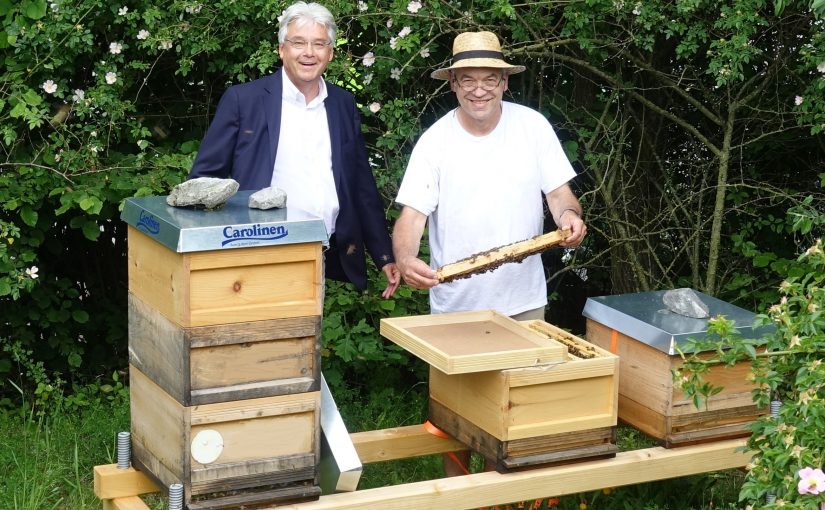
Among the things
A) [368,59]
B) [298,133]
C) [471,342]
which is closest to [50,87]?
[368,59]

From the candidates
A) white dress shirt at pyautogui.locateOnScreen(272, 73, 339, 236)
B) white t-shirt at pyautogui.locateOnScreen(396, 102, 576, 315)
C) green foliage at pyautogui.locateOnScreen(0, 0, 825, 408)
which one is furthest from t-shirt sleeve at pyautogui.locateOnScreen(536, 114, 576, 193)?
green foliage at pyautogui.locateOnScreen(0, 0, 825, 408)

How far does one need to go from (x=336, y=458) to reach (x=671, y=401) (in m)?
1.12

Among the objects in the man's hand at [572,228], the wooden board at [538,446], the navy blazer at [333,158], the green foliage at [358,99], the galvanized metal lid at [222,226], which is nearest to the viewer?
the galvanized metal lid at [222,226]

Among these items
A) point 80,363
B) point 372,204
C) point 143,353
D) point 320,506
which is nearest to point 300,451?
point 320,506

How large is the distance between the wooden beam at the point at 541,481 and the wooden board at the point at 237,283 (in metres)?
0.61

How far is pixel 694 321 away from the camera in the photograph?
3.71 metres

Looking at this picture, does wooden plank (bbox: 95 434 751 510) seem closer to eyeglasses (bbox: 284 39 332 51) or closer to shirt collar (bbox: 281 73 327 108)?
shirt collar (bbox: 281 73 327 108)

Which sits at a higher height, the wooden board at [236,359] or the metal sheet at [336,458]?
the wooden board at [236,359]

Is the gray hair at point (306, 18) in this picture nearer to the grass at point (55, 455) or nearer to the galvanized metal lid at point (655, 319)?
the galvanized metal lid at point (655, 319)

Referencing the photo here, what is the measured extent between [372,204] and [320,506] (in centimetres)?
133

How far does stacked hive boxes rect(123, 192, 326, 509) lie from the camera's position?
9.77 ft

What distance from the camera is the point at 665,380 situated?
11.7 ft

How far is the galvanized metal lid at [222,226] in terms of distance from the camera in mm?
2922

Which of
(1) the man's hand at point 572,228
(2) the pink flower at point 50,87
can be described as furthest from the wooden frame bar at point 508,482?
(2) the pink flower at point 50,87
